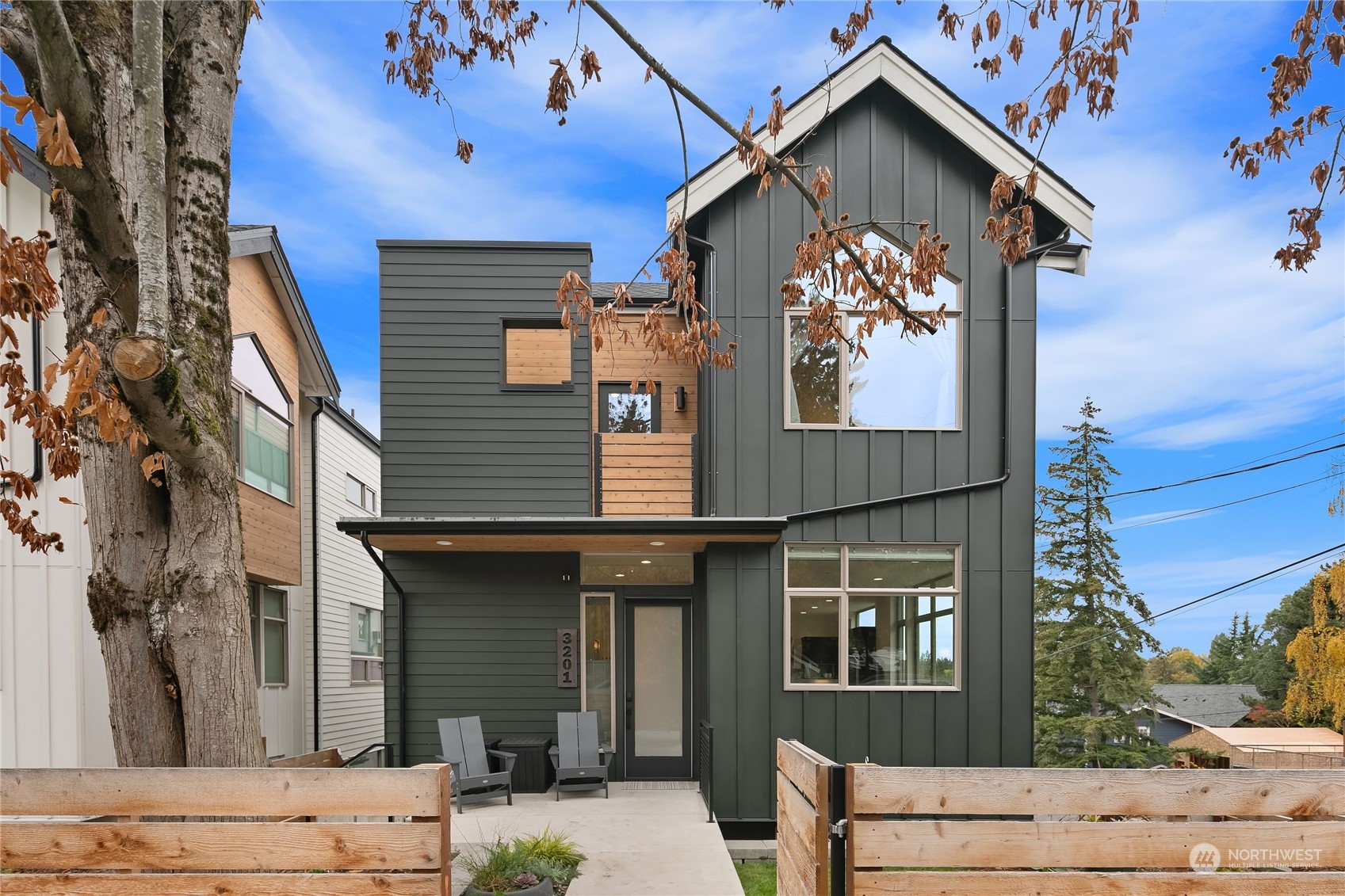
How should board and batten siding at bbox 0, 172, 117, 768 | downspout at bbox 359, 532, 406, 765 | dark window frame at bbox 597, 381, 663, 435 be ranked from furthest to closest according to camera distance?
dark window frame at bbox 597, 381, 663, 435
downspout at bbox 359, 532, 406, 765
board and batten siding at bbox 0, 172, 117, 768

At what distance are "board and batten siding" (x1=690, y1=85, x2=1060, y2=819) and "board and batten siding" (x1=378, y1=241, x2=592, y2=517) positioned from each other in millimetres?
1962

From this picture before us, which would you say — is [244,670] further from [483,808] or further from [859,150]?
[859,150]

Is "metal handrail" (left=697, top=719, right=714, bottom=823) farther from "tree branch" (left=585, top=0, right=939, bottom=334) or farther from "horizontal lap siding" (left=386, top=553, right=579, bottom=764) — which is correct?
"tree branch" (left=585, top=0, right=939, bottom=334)

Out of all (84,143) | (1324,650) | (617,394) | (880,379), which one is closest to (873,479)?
(880,379)

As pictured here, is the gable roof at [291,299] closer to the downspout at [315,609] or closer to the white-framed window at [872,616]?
the downspout at [315,609]

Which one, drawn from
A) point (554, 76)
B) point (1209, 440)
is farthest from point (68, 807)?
point (1209, 440)

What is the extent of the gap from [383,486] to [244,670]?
19.9 feet

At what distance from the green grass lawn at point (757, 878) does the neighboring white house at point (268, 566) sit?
205 inches

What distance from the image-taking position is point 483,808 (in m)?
8.30

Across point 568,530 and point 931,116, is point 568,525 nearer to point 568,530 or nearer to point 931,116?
point 568,530

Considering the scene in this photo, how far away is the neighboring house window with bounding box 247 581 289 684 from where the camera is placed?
10.2 meters

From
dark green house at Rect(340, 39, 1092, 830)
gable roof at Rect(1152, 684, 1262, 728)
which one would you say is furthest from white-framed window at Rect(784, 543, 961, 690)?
gable roof at Rect(1152, 684, 1262, 728)

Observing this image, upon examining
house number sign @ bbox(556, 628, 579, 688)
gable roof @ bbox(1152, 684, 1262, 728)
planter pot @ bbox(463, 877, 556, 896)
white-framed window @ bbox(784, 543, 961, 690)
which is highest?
white-framed window @ bbox(784, 543, 961, 690)

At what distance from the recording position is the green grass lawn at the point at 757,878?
270 inches
